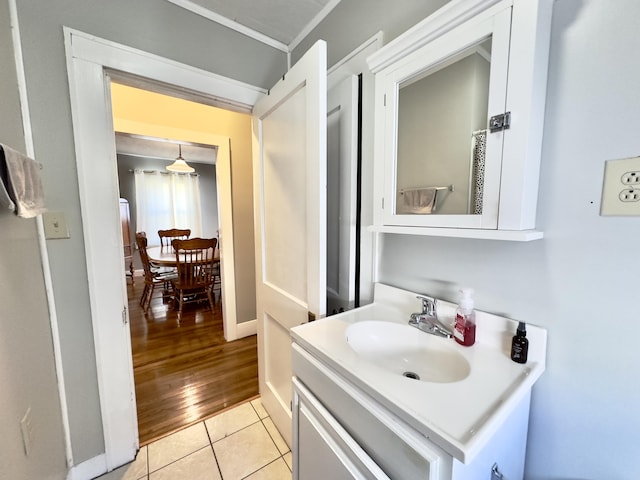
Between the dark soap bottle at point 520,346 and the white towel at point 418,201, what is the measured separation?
0.43m

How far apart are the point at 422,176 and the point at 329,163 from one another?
55 cm

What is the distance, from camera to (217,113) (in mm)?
2436

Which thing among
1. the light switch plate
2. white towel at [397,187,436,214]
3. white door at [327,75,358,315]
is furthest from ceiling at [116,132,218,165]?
white towel at [397,187,436,214]

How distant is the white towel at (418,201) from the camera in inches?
35.7

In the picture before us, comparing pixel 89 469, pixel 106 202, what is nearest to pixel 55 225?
pixel 106 202

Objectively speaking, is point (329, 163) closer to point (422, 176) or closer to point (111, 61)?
point (422, 176)

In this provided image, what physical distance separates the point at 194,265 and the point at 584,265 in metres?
3.30

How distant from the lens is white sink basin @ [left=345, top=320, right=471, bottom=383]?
81 cm

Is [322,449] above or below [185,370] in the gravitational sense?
above

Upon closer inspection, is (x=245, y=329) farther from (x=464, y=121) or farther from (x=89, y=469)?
(x=464, y=121)

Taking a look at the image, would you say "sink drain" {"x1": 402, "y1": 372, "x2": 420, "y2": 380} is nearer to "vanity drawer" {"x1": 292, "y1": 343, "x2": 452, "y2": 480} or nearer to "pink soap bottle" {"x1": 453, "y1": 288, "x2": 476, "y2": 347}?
"pink soap bottle" {"x1": 453, "y1": 288, "x2": 476, "y2": 347}

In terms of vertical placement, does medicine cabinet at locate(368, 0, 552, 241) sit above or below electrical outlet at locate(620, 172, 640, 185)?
above

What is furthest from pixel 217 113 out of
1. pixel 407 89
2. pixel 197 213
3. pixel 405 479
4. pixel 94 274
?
pixel 197 213

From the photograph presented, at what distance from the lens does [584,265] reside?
665 mm
